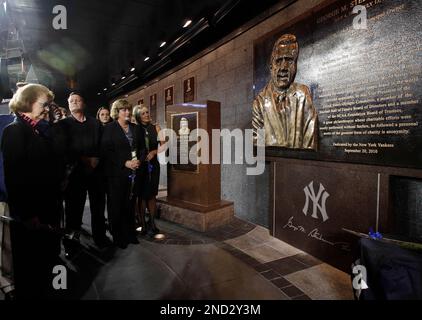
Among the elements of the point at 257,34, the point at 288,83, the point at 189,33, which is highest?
the point at 189,33

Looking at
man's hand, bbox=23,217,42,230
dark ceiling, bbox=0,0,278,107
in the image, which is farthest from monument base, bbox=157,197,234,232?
dark ceiling, bbox=0,0,278,107

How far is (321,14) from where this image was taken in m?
3.40

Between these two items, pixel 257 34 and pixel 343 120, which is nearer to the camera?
pixel 343 120

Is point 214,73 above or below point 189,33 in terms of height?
below

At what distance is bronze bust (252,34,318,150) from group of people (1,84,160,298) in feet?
6.64

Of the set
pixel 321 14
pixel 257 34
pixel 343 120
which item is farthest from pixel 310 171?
pixel 257 34

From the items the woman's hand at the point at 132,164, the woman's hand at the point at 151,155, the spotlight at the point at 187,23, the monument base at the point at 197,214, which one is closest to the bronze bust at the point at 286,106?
the monument base at the point at 197,214

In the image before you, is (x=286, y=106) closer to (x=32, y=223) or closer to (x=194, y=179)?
(x=194, y=179)

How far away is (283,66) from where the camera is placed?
399cm

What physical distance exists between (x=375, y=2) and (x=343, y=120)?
1.27 m

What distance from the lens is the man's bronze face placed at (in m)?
3.88
